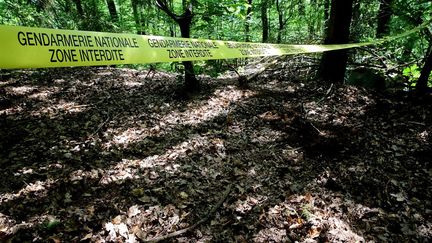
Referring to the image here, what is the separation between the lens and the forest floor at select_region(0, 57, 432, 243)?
3.11 meters

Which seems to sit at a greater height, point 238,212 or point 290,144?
point 290,144

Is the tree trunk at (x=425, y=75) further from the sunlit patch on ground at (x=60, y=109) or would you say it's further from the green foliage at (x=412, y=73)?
the sunlit patch on ground at (x=60, y=109)

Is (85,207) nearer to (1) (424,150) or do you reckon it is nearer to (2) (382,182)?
(2) (382,182)

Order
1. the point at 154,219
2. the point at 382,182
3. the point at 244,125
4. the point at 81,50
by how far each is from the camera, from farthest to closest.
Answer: the point at 244,125 < the point at 382,182 < the point at 154,219 < the point at 81,50

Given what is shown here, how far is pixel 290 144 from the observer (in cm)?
456

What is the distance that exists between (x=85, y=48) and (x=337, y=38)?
5.51 metres

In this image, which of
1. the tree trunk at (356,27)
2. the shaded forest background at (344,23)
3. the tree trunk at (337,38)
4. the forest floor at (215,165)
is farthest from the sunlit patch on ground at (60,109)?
the tree trunk at (356,27)

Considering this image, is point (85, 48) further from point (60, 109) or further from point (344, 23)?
point (344, 23)

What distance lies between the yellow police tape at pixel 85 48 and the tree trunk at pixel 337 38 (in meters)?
3.40

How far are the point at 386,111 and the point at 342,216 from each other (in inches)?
121

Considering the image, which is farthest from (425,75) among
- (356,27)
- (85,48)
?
(85,48)

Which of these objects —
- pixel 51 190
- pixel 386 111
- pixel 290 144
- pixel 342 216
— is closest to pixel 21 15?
pixel 51 190

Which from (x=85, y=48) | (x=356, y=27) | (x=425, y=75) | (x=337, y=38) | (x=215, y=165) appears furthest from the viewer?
(x=356, y=27)

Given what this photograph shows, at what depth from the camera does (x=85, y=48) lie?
8.15ft
